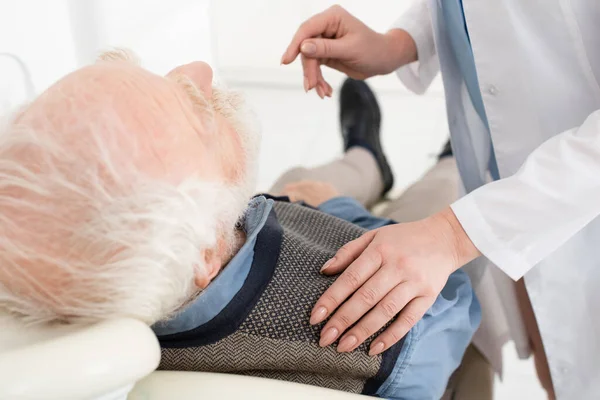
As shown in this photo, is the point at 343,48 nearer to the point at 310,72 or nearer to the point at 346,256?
the point at 310,72

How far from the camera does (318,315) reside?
70cm

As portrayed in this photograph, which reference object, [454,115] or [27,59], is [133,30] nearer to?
[27,59]

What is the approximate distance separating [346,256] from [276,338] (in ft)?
0.44

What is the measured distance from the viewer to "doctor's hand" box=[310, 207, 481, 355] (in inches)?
27.8

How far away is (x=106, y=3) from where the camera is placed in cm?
131

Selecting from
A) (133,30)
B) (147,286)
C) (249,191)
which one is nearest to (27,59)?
(133,30)

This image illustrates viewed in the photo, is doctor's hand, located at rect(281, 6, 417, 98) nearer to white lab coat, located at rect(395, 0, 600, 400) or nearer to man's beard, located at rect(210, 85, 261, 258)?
white lab coat, located at rect(395, 0, 600, 400)

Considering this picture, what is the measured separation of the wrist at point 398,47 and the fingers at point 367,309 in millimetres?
577

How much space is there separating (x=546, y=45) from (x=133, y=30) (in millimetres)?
925

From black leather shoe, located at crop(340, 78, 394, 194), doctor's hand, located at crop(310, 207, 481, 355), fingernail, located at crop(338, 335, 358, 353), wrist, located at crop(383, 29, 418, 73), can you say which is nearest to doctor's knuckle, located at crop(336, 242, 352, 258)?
doctor's hand, located at crop(310, 207, 481, 355)

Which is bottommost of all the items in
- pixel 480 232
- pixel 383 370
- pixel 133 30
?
pixel 383 370

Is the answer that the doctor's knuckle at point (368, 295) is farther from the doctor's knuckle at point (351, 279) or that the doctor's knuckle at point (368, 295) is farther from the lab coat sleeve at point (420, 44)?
the lab coat sleeve at point (420, 44)

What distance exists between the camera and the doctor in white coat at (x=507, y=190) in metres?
0.73

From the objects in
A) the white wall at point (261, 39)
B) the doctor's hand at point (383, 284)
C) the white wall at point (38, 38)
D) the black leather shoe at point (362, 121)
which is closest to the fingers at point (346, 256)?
the doctor's hand at point (383, 284)
